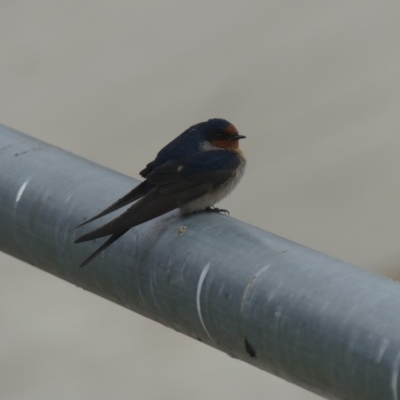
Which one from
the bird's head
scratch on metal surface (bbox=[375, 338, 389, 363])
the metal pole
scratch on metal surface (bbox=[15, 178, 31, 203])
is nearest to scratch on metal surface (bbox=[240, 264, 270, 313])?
the metal pole

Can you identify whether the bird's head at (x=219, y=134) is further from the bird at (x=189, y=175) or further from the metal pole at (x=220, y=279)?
the metal pole at (x=220, y=279)

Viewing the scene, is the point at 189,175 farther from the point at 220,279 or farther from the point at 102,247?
the point at 220,279

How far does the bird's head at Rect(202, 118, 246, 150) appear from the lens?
2354 millimetres

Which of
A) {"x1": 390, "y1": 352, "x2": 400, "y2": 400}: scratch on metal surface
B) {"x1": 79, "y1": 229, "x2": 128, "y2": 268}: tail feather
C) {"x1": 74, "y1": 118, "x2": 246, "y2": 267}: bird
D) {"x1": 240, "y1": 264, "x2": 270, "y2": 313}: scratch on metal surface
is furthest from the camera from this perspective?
{"x1": 74, "y1": 118, "x2": 246, "y2": 267}: bird

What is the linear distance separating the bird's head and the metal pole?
105 centimetres

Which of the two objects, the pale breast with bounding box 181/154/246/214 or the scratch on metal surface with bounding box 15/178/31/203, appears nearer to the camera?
the scratch on metal surface with bounding box 15/178/31/203

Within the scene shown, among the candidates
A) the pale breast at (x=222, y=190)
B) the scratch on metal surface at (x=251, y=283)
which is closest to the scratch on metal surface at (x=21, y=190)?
the scratch on metal surface at (x=251, y=283)

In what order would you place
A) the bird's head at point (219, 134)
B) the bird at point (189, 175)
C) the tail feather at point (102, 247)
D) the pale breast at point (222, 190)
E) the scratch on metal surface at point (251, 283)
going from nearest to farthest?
1. the scratch on metal surface at point (251, 283)
2. the tail feather at point (102, 247)
3. the bird at point (189, 175)
4. the pale breast at point (222, 190)
5. the bird's head at point (219, 134)

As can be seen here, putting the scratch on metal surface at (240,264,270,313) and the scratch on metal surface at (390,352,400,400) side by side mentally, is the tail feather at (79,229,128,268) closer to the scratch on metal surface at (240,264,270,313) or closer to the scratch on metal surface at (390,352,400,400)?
the scratch on metal surface at (240,264,270,313)

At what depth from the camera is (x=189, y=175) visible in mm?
2047

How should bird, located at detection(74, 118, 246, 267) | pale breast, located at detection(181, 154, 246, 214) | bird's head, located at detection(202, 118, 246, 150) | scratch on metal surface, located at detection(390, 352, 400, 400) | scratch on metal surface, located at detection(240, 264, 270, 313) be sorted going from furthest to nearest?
bird's head, located at detection(202, 118, 246, 150), pale breast, located at detection(181, 154, 246, 214), bird, located at detection(74, 118, 246, 267), scratch on metal surface, located at detection(240, 264, 270, 313), scratch on metal surface, located at detection(390, 352, 400, 400)

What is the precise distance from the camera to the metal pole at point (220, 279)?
86 cm

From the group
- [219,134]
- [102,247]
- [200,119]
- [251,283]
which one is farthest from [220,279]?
[200,119]

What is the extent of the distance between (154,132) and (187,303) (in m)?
3.97
